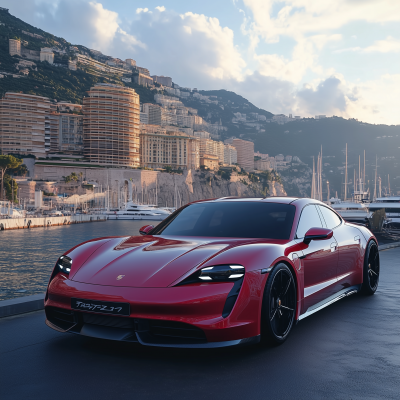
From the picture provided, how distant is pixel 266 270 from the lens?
11.9 ft

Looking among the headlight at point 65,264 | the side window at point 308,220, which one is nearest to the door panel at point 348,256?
the side window at point 308,220

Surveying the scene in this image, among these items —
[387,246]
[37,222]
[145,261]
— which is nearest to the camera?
[145,261]

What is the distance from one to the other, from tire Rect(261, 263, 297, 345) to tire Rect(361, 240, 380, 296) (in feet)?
8.27

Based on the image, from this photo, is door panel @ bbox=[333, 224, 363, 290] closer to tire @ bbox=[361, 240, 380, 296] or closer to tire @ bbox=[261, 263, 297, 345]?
tire @ bbox=[361, 240, 380, 296]

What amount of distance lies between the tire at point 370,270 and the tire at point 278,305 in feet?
8.27

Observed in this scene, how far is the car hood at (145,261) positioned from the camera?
11.1 ft

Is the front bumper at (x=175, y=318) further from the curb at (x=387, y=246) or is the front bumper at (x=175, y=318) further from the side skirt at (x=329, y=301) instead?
the curb at (x=387, y=246)

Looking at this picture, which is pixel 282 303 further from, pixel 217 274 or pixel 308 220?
pixel 308 220

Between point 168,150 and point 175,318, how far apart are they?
523 ft

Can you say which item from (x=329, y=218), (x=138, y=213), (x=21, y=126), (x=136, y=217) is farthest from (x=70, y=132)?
(x=329, y=218)

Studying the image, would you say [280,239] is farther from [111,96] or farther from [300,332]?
[111,96]

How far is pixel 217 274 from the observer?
3.36 m

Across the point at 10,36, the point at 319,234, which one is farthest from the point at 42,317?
the point at 10,36

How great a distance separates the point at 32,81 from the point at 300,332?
548 ft
